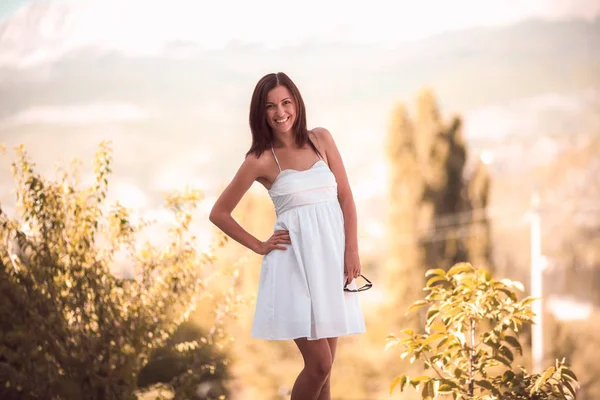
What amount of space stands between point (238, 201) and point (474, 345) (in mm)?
1089

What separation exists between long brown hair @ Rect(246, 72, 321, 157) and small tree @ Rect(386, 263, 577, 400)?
73cm

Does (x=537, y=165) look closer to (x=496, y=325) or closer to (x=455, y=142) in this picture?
(x=455, y=142)

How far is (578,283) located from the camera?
2875 centimetres

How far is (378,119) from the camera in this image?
111ft

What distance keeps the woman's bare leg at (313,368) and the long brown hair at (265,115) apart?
70 centimetres

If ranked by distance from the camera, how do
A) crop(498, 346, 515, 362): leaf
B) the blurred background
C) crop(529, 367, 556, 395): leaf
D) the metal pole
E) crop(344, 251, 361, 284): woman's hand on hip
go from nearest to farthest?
crop(529, 367, 556, 395): leaf, crop(344, 251, 361, 284): woman's hand on hip, crop(498, 346, 515, 362): leaf, the metal pole, the blurred background

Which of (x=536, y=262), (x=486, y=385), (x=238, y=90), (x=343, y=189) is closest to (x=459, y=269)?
(x=486, y=385)

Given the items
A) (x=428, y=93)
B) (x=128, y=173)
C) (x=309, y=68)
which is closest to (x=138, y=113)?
(x=128, y=173)

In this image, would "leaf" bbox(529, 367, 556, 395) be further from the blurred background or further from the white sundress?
the blurred background

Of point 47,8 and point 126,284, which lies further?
point 47,8

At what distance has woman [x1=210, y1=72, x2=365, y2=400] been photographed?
9.19 feet

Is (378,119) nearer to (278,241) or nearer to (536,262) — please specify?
(536,262)

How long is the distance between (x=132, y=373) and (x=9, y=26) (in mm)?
16656

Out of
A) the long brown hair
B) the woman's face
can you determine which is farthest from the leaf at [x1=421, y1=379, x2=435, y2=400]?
the woman's face
